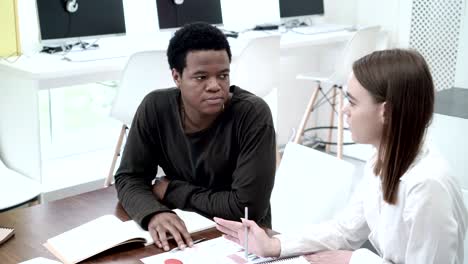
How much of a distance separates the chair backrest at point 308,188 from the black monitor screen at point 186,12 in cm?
192

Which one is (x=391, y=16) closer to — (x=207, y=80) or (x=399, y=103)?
(x=207, y=80)

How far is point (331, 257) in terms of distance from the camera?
131 centimetres

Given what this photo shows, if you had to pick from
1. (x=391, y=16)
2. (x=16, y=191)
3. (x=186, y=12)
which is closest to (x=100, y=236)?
(x=16, y=191)

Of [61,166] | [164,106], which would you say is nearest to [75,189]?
[61,166]

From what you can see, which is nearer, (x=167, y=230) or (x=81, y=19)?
(x=167, y=230)

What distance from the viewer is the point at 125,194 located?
5.19 ft

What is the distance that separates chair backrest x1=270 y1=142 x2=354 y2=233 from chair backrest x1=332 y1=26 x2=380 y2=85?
1862 millimetres

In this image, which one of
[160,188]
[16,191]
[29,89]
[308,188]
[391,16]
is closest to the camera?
[160,188]

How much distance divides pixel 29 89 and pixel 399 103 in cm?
204

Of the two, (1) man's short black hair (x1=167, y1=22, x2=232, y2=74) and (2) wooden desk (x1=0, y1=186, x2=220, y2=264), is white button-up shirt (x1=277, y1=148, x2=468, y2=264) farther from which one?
(1) man's short black hair (x1=167, y1=22, x2=232, y2=74)

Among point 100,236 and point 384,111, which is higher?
point 384,111

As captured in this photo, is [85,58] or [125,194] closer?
[125,194]

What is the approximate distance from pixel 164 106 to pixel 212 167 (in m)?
0.25

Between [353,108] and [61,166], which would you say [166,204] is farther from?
[61,166]
